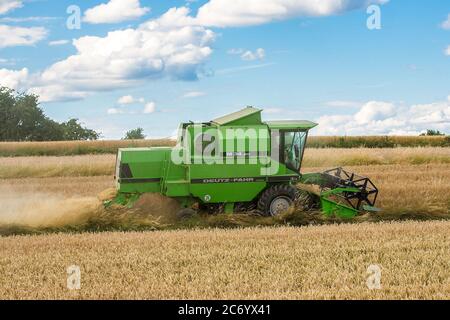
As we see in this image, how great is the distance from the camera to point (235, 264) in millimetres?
7676

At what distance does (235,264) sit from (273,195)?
462 cm

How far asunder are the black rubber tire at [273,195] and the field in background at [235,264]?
1642 millimetres

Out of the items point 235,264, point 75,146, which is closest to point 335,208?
point 235,264

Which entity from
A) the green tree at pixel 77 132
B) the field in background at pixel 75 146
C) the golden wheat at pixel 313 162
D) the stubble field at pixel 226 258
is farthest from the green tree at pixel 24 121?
the stubble field at pixel 226 258

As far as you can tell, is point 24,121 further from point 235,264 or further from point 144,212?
point 235,264

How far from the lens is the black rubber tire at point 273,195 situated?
12141 millimetres

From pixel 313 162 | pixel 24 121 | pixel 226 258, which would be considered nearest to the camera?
pixel 226 258

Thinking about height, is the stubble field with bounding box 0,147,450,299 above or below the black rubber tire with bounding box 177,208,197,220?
below

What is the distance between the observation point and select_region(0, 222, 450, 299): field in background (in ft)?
21.5

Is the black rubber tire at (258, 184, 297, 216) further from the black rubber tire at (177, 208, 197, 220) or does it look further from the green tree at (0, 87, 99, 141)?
the green tree at (0, 87, 99, 141)

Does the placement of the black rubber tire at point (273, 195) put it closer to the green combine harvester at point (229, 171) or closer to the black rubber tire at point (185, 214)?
the green combine harvester at point (229, 171)

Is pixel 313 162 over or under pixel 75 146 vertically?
under

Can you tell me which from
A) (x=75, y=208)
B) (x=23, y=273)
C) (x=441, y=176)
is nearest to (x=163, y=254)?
(x=23, y=273)

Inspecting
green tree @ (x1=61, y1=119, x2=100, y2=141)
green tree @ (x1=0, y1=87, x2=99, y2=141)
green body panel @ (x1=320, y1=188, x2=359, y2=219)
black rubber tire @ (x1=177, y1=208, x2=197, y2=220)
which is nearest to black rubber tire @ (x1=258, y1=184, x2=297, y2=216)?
green body panel @ (x1=320, y1=188, x2=359, y2=219)
